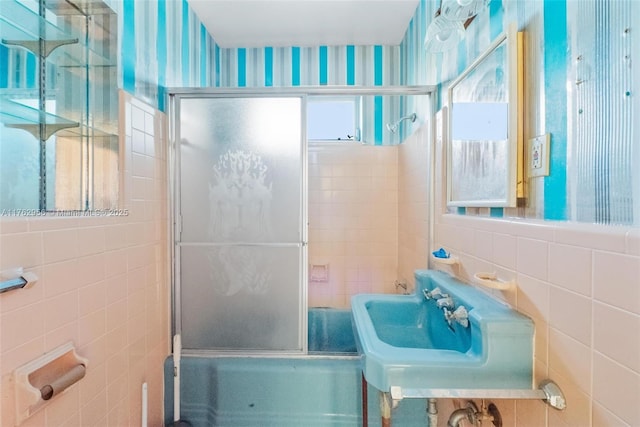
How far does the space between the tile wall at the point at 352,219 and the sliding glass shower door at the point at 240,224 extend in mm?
880

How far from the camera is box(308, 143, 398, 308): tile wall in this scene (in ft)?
8.43

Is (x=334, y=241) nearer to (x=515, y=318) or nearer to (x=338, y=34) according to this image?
(x=338, y=34)

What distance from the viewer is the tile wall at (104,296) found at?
0.86 m

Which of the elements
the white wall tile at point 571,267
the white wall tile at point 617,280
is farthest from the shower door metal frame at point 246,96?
the white wall tile at point 617,280

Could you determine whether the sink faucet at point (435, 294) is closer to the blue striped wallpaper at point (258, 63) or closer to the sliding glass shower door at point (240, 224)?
the sliding glass shower door at point (240, 224)

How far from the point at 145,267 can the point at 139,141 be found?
614 millimetres

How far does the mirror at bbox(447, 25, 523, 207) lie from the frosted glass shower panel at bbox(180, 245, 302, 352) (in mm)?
930

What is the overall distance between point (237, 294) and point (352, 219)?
3.94 feet

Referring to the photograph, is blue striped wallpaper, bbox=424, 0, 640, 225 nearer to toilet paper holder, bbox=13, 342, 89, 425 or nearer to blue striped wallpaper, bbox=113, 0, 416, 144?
blue striped wallpaper, bbox=113, 0, 416, 144

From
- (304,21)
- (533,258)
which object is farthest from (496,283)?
(304,21)

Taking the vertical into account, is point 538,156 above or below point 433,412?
above

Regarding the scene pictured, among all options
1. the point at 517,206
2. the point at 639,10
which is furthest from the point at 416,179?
the point at 639,10

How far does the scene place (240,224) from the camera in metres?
1.72

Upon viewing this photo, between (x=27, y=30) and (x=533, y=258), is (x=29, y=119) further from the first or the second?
(x=533, y=258)
